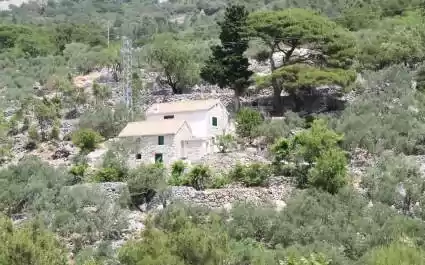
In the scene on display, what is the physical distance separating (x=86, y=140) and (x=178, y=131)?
16.2 feet

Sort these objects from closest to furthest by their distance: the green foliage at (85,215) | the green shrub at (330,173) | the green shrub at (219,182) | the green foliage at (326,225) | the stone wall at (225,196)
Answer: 1. the green foliage at (326,225)
2. the green foliage at (85,215)
3. the green shrub at (330,173)
4. the stone wall at (225,196)
5. the green shrub at (219,182)

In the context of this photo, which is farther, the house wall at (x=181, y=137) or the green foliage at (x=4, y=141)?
the green foliage at (x=4, y=141)

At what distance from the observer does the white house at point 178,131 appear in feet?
113

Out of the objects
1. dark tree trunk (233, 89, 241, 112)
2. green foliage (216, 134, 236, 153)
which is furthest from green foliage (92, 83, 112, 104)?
green foliage (216, 134, 236, 153)

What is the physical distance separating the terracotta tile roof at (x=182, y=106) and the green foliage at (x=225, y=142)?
2.94 m

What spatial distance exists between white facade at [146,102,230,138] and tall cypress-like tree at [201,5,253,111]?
6.81 ft

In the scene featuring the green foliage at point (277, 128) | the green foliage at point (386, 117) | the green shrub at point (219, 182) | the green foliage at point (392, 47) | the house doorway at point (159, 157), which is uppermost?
the green foliage at point (392, 47)

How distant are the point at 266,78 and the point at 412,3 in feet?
82.8

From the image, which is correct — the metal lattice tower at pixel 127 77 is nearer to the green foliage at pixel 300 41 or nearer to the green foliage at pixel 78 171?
the green foliage at pixel 300 41

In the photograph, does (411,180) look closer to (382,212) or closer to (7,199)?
(382,212)

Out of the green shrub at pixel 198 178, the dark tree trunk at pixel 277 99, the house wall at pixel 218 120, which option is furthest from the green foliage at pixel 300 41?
Result: the green shrub at pixel 198 178

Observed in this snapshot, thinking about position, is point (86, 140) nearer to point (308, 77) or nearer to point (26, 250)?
point (308, 77)

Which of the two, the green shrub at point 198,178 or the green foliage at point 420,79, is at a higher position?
the green foliage at point 420,79

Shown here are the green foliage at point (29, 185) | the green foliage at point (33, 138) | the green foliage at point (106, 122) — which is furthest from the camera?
the green foliage at point (33, 138)
